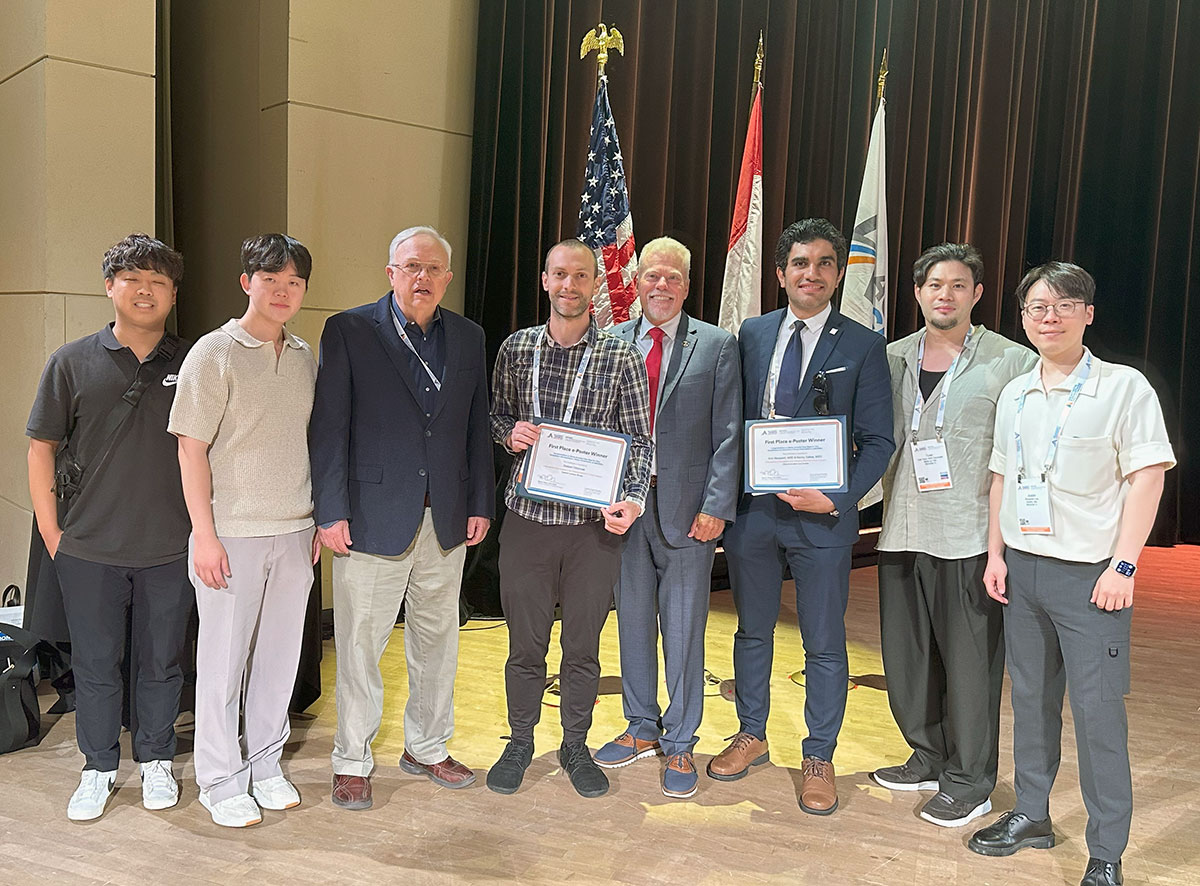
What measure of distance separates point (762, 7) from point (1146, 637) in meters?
4.23

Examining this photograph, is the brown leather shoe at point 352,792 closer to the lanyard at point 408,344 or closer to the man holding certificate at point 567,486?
the man holding certificate at point 567,486

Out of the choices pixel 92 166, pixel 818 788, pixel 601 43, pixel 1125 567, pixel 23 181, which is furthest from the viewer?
pixel 601 43

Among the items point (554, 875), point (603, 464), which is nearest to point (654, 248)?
point (603, 464)

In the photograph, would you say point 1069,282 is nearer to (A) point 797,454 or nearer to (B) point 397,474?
(A) point 797,454

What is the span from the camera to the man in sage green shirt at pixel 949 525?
291 centimetres

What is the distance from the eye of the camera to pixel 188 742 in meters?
3.41

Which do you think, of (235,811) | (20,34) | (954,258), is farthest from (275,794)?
(20,34)

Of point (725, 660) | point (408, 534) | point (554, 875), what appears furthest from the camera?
point (725, 660)

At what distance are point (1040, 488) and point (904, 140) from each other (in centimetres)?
551

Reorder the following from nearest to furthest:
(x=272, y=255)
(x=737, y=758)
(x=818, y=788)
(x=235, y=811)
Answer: (x=272, y=255) < (x=235, y=811) < (x=818, y=788) < (x=737, y=758)

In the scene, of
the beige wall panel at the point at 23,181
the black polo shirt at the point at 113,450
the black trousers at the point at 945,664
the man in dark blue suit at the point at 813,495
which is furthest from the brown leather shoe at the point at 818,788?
the beige wall panel at the point at 23,181

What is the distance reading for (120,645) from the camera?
291 centimetres

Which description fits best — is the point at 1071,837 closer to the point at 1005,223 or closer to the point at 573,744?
the point at 573,744

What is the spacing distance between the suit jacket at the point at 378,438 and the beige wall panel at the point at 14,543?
2.38 metres
